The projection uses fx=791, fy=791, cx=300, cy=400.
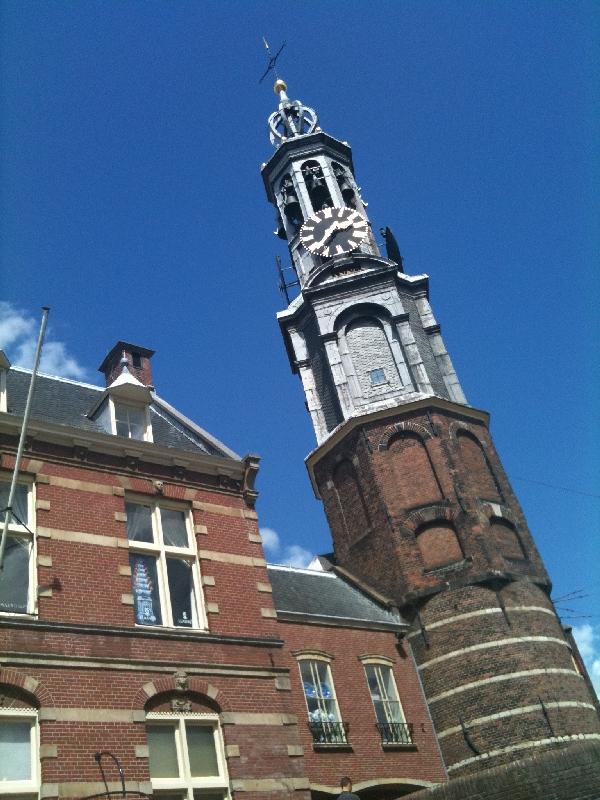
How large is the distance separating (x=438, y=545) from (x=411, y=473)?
9.42 feet

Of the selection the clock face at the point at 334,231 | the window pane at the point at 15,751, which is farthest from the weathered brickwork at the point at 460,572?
the window pane at the point at 15,751

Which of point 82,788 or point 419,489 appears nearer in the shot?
point 82,788

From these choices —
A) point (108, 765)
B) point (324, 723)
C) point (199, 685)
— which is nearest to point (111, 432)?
point (199, 685)

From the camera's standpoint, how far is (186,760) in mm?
13773

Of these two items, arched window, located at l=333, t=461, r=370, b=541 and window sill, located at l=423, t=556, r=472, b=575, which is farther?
arched window, located at l=333, t=461, r=370, b=541

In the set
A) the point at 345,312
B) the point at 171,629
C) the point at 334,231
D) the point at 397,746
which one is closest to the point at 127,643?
the point at 171,629

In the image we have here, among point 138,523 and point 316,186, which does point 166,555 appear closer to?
point 138,523

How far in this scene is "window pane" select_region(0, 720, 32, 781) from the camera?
471 inches

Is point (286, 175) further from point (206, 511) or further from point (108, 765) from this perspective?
point (108, 765)

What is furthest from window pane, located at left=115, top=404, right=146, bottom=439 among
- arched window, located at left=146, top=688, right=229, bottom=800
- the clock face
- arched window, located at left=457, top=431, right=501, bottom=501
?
the clock face

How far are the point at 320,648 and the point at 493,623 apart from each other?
5.81m

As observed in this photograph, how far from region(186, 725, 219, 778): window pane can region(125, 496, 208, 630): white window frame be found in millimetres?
1919

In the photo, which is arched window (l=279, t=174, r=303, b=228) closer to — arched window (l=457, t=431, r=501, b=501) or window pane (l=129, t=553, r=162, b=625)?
arched window (l=457, t=431, r=501, b=501)

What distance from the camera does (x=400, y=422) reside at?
96.1 feet
